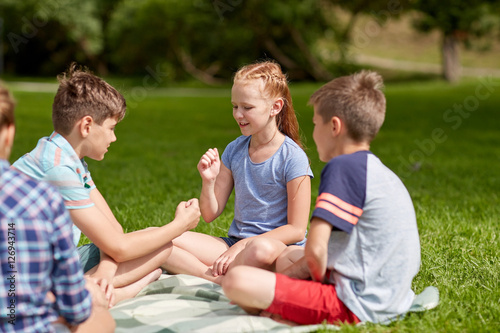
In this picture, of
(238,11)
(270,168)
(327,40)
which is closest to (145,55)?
(238,11)

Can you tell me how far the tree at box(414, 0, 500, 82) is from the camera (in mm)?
13625

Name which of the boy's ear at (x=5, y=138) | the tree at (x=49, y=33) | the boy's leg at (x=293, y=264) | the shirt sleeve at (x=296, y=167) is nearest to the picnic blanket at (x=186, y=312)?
the boy's leg at (x=293, y=264)

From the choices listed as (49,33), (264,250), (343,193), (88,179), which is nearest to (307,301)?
(264,250)

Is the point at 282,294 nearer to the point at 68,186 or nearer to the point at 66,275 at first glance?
the point at 66,275

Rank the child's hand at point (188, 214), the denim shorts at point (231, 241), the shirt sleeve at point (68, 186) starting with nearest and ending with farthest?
the shirt sleeve at point (68, 186), the child's hand at point (188, 214), the denim shorts at point (231, 241)

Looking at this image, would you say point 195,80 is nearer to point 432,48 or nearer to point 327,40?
point 327,40

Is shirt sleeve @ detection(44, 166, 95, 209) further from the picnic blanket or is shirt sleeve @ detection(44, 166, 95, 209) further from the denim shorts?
the denim shorts

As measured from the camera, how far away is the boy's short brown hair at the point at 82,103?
2766 mm

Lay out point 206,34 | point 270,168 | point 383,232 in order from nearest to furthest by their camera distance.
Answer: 1. point 383,232
2. point 270,168
3. point 206,34

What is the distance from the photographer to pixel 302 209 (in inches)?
123

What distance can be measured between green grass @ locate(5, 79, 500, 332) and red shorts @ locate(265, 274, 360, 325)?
11 cm

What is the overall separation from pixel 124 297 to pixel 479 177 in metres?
5.04

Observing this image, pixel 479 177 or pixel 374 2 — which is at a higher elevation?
pixel 374 2

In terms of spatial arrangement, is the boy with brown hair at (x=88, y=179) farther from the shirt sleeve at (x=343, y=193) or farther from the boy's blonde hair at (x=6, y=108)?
the shirt sleeve at (x=343, y=193)
